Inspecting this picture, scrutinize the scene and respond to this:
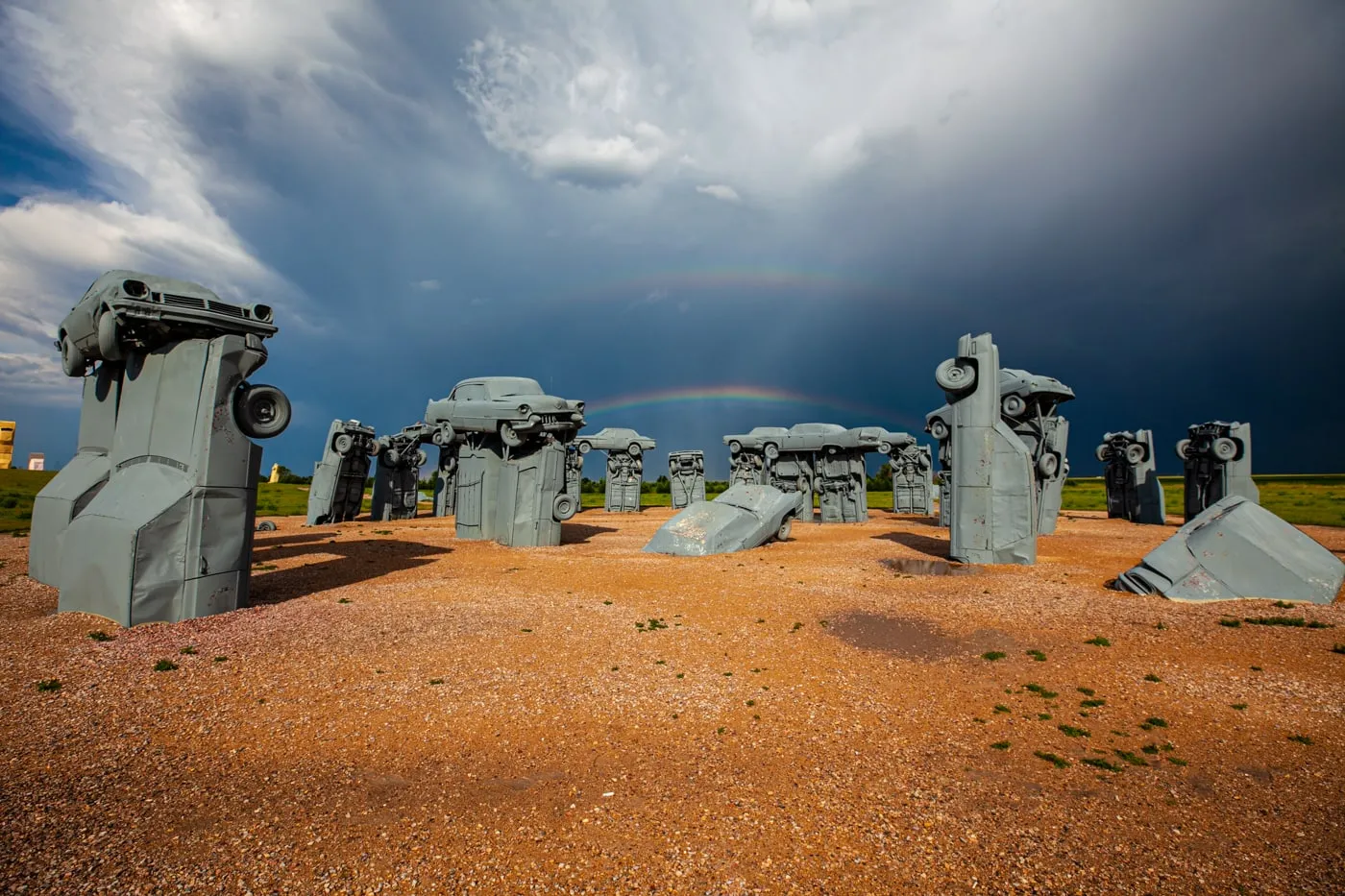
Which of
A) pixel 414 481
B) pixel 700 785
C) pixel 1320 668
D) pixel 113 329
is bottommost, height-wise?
pixel 700 785

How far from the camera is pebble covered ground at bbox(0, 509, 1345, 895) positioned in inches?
154

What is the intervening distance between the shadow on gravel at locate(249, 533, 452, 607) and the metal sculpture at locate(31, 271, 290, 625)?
5.31ft

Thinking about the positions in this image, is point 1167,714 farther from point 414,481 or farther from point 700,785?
point 414,481

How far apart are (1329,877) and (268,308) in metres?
13.9

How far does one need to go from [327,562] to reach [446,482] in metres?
20.0

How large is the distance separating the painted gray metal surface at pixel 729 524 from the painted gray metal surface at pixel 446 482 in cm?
1741

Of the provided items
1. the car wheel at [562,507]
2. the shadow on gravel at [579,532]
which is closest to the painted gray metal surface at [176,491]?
the car wheel at [562,507]

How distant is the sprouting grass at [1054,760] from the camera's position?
537 cm

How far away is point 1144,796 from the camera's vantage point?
4.82m

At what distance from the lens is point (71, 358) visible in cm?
1239

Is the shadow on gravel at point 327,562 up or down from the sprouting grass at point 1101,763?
up

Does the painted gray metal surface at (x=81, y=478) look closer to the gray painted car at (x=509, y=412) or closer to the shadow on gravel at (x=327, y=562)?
the shadow on gravel at (x=327, y=562)

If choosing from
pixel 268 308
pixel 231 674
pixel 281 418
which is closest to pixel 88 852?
pixel 231 674

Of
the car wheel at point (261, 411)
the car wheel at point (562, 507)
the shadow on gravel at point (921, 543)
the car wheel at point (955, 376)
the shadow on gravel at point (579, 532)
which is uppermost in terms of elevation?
the car wheel at point (955, 376)
